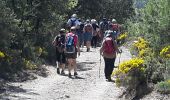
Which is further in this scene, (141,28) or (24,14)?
(24,14)

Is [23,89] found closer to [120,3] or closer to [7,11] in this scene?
[7,11]

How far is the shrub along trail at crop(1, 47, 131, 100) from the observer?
14.3m

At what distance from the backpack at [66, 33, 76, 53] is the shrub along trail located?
38.7 inches

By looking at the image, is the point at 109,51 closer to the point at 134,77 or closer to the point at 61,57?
the point at 61,57

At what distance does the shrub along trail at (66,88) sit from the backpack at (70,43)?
0.98m

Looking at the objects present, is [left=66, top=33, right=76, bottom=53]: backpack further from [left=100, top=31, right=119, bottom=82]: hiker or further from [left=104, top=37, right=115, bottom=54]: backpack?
[left=104, top=37, right=115, bottom=54]: backpack

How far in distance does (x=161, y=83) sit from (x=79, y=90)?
3.38 metres

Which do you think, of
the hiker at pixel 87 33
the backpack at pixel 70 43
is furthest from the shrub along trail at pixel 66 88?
the hiker at pixel 87 33

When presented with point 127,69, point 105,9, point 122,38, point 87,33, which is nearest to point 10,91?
point 127,69

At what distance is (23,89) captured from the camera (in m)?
15.4

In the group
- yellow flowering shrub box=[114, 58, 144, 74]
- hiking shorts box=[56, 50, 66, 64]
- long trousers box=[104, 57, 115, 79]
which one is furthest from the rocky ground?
yellow flowering shrub box=[114, 58, 144, 74]

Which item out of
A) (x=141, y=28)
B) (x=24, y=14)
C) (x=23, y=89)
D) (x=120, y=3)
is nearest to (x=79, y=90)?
(x=23, y=89)

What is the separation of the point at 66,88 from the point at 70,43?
2760 millimetres

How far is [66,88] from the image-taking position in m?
15.8
